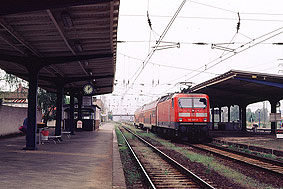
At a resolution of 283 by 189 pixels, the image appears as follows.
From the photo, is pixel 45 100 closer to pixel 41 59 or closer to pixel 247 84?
pixel 247 84

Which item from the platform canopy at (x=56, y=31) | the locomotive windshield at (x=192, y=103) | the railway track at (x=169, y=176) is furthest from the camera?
the locomotive windshield at (x=192, y=103)

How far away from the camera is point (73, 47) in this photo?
489 inches

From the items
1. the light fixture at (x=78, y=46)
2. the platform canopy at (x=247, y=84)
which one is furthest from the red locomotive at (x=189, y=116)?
the light fixture at (x=78, y=46)

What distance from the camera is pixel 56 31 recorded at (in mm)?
10234

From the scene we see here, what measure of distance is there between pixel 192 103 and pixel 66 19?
11.2 metres

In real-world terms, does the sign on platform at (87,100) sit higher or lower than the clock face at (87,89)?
lower

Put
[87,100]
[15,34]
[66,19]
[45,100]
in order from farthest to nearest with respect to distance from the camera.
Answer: [45,100], [87,100], [15,34], [66,19]

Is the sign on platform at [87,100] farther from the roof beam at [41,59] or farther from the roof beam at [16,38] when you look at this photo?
the roof beam at [41,59]

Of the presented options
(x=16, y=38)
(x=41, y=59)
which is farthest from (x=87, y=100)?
(x=16, y=38)

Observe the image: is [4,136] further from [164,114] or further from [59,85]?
[164,114]

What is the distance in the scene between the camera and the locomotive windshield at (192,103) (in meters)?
18.0

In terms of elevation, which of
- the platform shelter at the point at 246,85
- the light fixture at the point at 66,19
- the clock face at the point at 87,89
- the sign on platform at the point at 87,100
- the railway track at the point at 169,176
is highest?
the light fixture at the point at 66,19

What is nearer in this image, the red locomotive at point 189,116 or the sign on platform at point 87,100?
the red locomotive at point 189,116

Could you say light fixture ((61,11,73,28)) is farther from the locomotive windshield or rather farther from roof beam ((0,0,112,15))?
the locomotive windshield
